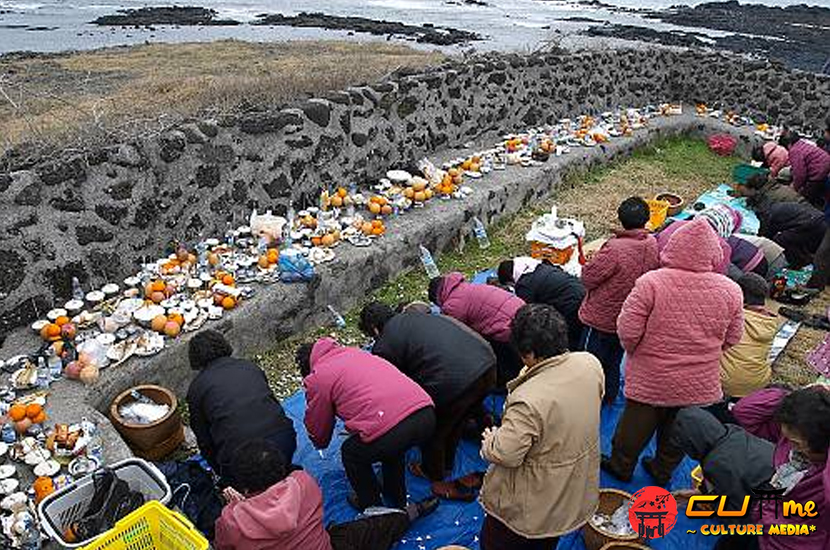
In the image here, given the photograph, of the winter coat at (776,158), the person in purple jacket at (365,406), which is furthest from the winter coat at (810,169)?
the person in purple jacket at (365,406)

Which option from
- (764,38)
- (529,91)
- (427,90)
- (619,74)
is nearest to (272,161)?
(427,90)

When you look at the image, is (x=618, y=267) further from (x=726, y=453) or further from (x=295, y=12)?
(x=295, y=12)

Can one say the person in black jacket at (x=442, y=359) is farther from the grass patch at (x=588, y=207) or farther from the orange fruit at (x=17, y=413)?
the orange fruit at (x=17, y=413)

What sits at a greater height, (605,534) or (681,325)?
(681,325)

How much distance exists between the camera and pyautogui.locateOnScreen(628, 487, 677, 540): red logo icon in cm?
401

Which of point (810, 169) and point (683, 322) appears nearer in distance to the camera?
point (683, 322)

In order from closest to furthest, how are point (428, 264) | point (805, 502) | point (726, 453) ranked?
point (805, 502)
point (726, 453)
point (428, 264)

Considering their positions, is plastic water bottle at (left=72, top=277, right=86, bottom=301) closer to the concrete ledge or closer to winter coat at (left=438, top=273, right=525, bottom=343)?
the concrete ledge

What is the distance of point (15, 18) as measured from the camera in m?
35.2

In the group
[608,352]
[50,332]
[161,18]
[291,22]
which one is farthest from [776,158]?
[161,18]

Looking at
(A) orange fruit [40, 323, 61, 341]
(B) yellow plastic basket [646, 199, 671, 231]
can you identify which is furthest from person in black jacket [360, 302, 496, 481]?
(B) yellow plastic basket [646, 199, 671, 231]

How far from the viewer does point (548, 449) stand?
3.08 m

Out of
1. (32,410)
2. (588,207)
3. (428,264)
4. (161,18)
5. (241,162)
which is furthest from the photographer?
(161,18)

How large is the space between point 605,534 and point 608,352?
1.56 metres
